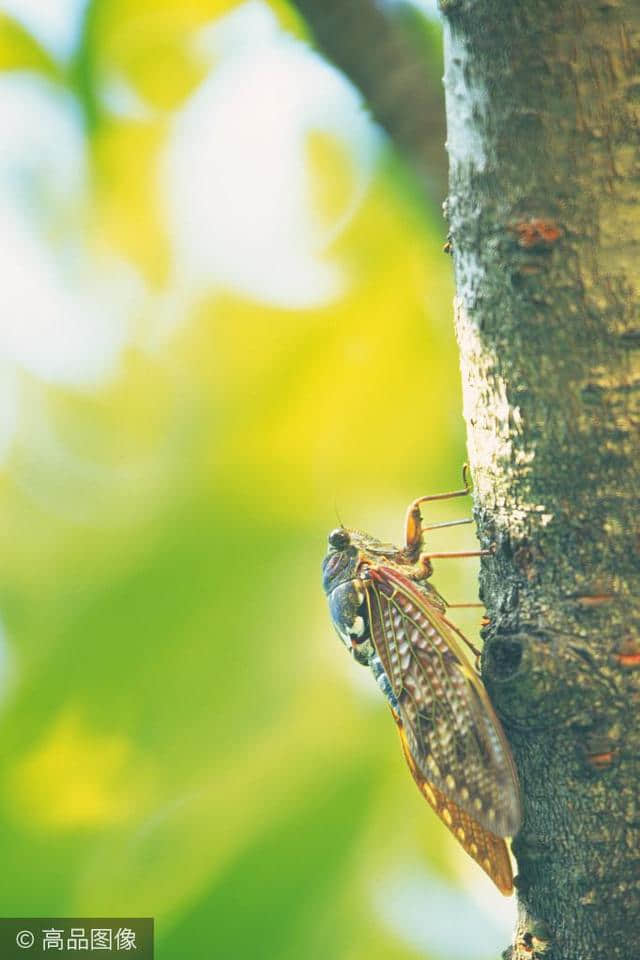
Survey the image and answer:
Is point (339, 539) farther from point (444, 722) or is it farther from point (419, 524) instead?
point (444, 722)

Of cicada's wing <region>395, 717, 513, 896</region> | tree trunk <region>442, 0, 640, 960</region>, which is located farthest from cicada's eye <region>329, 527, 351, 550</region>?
tree trunk <region>442, 0, 640, 960</region>

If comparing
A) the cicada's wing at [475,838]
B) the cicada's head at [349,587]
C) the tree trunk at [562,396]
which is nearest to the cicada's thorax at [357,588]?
the cicada's head at [349,587]

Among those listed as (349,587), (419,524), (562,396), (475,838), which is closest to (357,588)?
(349,587)

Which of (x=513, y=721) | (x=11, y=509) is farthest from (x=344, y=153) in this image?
(x=513, y=721)

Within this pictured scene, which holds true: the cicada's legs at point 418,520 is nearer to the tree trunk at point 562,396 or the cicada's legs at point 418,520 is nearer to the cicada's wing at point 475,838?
the cicada's wing at point 475,838

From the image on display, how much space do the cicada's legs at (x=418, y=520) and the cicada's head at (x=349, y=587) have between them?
0.24ft

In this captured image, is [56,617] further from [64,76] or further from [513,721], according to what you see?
[64,76]

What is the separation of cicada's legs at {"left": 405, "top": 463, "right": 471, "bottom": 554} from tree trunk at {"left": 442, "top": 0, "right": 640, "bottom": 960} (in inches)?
21.9

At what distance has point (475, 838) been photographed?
1.10 metres

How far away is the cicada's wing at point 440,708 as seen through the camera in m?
0.94

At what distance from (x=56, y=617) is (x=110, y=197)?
735 mm

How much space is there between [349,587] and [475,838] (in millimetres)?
440

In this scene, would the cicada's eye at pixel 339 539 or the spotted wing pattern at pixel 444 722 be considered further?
the cicada's eye at pixel 339 539

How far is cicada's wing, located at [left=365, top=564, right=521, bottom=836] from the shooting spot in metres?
0.94
